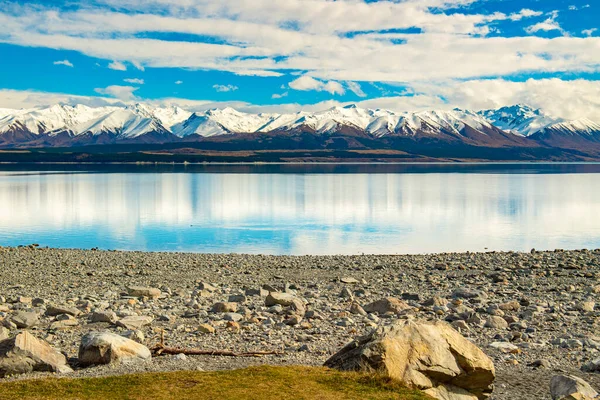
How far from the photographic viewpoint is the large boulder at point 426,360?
12.4 metres

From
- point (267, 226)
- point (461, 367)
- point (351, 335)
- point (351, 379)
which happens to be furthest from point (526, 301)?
point (267, 226)

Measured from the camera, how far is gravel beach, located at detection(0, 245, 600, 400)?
16.0 meters

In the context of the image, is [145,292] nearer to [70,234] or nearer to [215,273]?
[215,273]

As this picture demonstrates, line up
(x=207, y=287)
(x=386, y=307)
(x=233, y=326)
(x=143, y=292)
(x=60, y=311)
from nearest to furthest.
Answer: (x=233, y=326), (x=60, y=311), (x=386, y=307), (x=143, y=292), (x=207, y=287)

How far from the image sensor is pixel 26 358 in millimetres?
13453

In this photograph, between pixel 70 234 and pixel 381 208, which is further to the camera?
pixel 381 208

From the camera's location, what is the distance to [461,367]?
1280cm

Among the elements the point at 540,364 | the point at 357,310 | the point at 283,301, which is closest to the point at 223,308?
the point at 283,301

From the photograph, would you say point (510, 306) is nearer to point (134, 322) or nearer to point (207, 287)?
point (207, 287)

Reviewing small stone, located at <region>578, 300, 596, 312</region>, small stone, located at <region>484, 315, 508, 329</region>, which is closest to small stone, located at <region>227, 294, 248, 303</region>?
small stone, located at <region>484, 315, 508, 329</region>

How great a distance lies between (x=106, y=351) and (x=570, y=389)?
9534mm

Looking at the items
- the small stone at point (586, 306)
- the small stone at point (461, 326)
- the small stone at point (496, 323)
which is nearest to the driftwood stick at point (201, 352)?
the small stone at point (461, 326)

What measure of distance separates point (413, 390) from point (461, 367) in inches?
54.0

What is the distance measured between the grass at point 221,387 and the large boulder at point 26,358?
1122 mm
